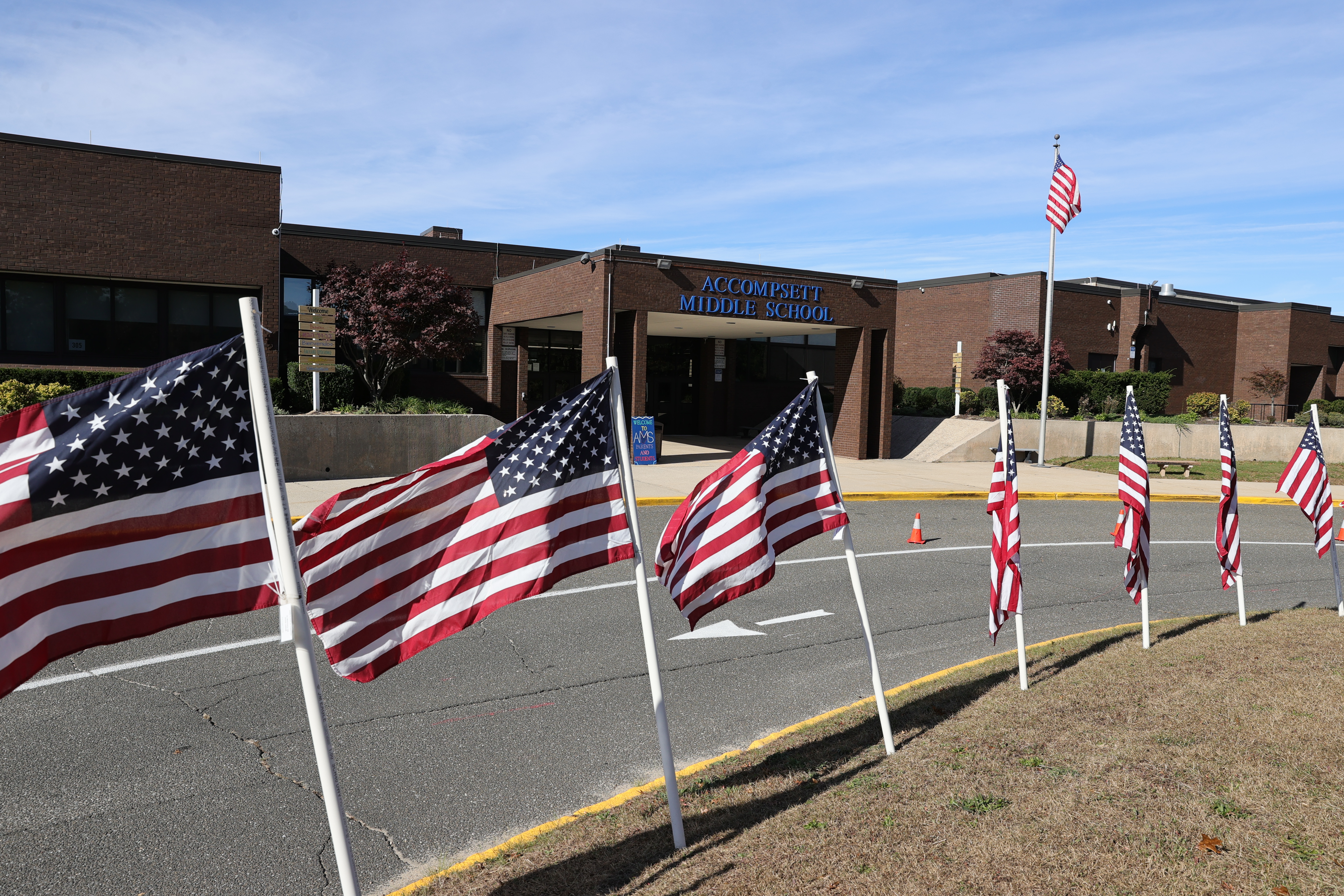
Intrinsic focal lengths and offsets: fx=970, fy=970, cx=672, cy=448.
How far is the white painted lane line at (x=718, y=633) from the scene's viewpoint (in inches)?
337

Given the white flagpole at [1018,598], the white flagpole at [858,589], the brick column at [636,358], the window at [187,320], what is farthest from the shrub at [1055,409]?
the white flagpole at [858,589]

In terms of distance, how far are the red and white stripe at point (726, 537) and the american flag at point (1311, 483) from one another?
6052mm

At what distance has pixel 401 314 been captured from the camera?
2234 cm

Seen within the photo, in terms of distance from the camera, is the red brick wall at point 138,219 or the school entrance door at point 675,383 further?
the school entrance door at point 675,383

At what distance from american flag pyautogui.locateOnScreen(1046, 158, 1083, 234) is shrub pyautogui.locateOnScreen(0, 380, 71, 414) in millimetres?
22376

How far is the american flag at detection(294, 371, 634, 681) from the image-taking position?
3.94 metres

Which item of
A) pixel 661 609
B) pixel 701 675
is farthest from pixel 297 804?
pixel 661 609

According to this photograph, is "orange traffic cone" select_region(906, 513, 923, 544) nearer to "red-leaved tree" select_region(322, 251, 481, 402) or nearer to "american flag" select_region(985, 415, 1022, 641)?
"american flag" select_region(985, 415, 1022, 641)

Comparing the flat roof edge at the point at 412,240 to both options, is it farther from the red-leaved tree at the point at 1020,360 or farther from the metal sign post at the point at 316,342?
the red-leaved tree at the point at 1020,360

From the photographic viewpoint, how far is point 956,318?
38.2 m

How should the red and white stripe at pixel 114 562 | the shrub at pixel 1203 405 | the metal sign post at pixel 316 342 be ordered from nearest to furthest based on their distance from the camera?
the red and white stripe at pixel 114 562
the metal sign post at pixel 316 342
the shrub at pixel 1203 405

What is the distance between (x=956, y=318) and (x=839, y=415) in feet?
44.5

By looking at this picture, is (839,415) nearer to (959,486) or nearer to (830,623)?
(959,486)

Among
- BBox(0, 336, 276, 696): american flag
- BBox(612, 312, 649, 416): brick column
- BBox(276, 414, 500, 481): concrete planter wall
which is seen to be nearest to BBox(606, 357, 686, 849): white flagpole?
BBox(0, 336, 276, 696): american flag
